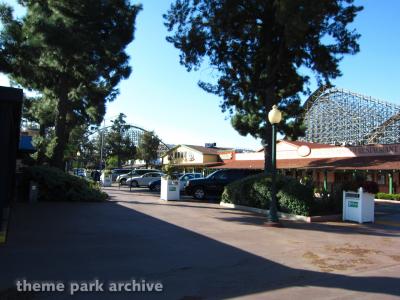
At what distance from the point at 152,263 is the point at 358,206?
9902 mm

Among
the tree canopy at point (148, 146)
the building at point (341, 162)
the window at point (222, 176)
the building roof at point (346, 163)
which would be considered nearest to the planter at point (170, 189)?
the window at point (222, 176)

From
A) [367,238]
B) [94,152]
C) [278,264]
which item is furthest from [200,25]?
[94,152]

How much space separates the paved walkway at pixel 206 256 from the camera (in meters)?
6.95

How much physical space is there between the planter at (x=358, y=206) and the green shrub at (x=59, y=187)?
35.8ft

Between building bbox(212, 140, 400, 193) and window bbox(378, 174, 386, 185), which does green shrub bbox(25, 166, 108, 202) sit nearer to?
building bbox(212, 140, 400, 193)

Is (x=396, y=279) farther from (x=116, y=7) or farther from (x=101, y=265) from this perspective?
(x=116, y=7)

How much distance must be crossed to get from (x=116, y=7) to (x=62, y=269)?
22137mm

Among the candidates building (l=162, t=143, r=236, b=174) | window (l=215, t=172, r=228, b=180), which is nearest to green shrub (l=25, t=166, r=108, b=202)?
window (l=215, t=172, r=228, b=180)

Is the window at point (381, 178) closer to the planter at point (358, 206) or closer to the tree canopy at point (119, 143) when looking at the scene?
the planter at point (358, 206)

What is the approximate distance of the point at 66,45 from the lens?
23.5m

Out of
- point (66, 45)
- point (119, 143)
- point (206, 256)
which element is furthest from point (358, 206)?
point (119, 143)

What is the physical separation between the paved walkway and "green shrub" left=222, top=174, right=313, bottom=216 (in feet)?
5.38

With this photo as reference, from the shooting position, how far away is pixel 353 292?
679cm

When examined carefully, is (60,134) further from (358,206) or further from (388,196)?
(388,196)
